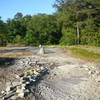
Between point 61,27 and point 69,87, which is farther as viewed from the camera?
point 61,27

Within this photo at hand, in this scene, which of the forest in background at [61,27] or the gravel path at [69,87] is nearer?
the gravel path at [69,87]

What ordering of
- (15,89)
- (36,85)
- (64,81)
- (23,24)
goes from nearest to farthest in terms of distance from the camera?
1. (15,89)
2. (36,85)
3. (64,81)
4. (23,24)

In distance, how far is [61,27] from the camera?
1362 inches

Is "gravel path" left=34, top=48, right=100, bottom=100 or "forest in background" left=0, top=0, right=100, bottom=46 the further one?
"forest in background" left=0, top=0, right=100, bottom=46

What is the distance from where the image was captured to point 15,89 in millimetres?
5777

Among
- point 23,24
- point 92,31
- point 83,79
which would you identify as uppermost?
point 23,24

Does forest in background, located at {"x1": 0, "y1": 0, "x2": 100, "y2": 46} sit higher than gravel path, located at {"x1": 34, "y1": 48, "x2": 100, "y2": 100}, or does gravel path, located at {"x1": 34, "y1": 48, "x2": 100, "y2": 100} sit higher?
forest in background, located at {"x1": 0, "y1": 0, "x2": 100, "y2": 46}

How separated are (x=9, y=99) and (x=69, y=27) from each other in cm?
2866

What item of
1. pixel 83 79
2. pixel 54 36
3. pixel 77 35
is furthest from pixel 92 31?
pixel 83 79

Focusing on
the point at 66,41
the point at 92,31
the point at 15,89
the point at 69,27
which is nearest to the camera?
the point at 15,89

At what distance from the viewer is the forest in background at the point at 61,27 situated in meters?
27.8

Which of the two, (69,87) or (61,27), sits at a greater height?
(61,27)

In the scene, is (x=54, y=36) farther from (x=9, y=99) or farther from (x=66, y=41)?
(x=9, y=99)

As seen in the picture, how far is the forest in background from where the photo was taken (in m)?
27.8
